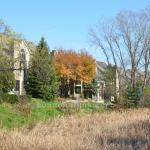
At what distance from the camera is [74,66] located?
71.2 meters

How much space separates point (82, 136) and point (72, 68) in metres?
55.5

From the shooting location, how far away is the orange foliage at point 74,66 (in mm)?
69375

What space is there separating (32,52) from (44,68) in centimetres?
386

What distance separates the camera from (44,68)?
56188mm

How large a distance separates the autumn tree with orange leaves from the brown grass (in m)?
45.7

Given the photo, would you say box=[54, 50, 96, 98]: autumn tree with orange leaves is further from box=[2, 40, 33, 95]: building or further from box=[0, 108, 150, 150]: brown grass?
box=[0, 108, 150, 150]: brown grass

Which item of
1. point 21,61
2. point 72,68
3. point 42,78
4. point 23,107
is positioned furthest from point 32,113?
point 72,68

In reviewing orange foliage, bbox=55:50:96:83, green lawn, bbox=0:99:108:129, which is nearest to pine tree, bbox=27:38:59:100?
green lawn, bbox=0:99:108:129

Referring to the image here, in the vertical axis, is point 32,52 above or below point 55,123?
above

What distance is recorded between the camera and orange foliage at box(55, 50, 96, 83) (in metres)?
69.4

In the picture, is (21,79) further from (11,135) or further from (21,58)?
(11,135)

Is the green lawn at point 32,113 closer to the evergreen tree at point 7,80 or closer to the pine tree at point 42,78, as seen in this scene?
the evergreen tree at point 7,80

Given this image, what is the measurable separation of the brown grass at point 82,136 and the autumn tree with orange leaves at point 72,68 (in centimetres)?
4570

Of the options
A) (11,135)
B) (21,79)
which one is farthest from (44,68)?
(11,135)
